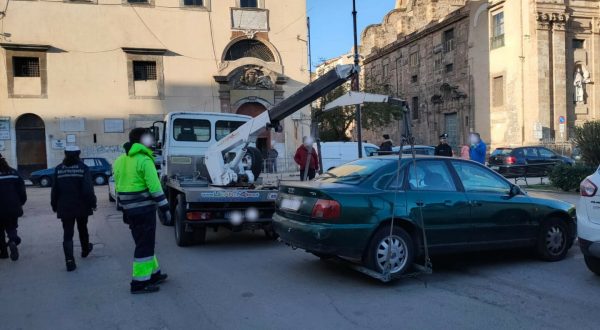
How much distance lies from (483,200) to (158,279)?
417 cm

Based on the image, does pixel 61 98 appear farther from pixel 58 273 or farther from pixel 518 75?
pixel 518 75

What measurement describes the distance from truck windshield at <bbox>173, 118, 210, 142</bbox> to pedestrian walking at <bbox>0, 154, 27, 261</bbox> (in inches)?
130

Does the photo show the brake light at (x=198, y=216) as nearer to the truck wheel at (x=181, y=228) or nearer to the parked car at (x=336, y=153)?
the truck wheel at (x=181, y=228)

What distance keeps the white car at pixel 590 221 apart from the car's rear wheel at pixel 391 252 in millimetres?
1947

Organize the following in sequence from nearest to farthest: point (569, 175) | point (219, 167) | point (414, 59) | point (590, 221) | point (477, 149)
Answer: point (590, 221), point (219, 167), point (477, 149), point (569, 175), point (414, 59)

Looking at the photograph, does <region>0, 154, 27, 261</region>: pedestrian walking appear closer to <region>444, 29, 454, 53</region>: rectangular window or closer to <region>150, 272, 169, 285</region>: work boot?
<region>150, 272, 169, 285</region>: work boot

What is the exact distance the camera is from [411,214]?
6062 mm

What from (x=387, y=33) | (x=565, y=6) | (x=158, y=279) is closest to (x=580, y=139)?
(x=158, y=279)

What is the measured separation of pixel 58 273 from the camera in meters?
6.89

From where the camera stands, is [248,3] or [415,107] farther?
[415,107]

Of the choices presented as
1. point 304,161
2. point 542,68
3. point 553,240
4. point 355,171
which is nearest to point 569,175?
point 304,161

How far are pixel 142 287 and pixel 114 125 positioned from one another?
75.5 feet

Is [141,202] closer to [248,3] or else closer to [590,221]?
[590,221]

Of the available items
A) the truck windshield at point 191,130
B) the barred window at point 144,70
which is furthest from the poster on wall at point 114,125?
the truck windshield at point 191,130
